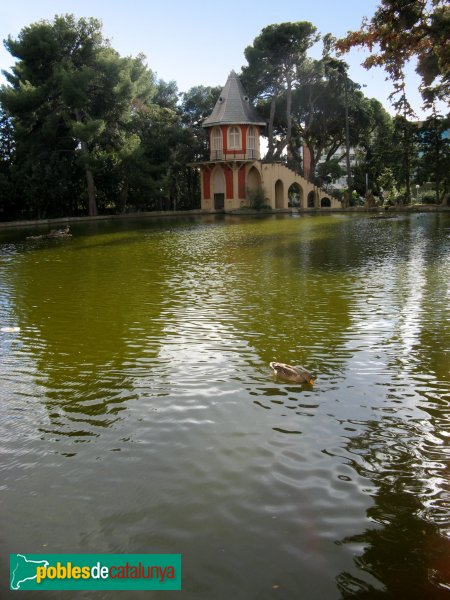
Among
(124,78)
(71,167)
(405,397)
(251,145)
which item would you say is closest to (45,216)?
(71,167)

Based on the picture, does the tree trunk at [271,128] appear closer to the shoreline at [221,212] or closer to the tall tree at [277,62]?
the tall tree at [277,62]

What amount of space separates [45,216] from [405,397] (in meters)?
42.4

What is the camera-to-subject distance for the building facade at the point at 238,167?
50250 millimetres

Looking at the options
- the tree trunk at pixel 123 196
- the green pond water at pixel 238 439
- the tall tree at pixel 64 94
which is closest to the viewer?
the green pond water at pixel 238 439

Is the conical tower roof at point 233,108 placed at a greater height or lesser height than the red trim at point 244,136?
greater

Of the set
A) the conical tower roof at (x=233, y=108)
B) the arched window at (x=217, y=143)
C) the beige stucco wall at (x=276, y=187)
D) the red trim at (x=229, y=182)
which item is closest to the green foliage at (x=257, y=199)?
the beige stucco wall at (x=276, y=187)

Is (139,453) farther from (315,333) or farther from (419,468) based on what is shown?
(315,333)

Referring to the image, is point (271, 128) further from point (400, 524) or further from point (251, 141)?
point (400, 524)

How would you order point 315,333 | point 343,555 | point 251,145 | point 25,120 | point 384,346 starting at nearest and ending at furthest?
point 343,555
point 384,346
point 315,333
point 25,120
point 251,145

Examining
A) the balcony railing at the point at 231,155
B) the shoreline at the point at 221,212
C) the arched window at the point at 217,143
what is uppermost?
the arched window at the point at 217,143

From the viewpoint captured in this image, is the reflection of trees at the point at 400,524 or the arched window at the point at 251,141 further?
the arched window at the point at 251,141

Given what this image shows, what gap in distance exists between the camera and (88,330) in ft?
28.9

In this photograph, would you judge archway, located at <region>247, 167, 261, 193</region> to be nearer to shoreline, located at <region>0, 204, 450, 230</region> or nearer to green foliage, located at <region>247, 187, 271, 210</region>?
green foliage, located at <region>247, 187, 271, 210</region>

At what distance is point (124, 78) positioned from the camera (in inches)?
1612
